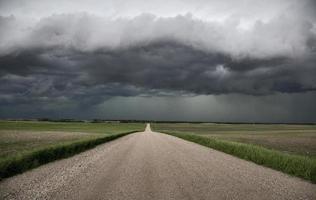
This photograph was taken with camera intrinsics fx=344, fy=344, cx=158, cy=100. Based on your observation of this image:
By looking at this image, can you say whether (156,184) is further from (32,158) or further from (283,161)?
(32,158)

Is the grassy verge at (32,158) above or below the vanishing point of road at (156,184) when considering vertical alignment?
above

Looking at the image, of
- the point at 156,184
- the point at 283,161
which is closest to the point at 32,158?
the point at 156,184

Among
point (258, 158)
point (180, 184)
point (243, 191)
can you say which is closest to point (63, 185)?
point (180, 184)

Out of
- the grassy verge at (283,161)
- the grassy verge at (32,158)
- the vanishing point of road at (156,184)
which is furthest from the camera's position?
the grassy verge at (32,158)

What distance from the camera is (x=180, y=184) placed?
499 inches

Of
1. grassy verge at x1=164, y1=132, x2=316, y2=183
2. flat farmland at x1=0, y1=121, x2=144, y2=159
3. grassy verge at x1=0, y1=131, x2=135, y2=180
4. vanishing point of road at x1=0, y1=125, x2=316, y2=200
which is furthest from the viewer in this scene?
flat farmland at x1=0, y1=121, x2=144, y2=159

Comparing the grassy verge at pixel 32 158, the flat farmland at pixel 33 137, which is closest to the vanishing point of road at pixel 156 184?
the grassy verge at pixel 32 158

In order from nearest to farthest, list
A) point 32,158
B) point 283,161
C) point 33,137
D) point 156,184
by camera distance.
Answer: point 156,184
point 283,161
point 32,158
point 33,137

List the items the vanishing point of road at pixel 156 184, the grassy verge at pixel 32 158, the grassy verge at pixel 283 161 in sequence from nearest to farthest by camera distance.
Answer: the vanishing point of road at pixel 156 184, the grassy verge at pixel 283 161, the grassy verge at pixel 32 158

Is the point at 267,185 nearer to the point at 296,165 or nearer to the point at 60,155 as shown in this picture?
the point at 296,165

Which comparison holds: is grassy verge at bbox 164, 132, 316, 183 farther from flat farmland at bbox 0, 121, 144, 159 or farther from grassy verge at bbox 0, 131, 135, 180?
flat farmland at bbox 0, 121, 144, 159

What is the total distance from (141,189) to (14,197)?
13.2 feet

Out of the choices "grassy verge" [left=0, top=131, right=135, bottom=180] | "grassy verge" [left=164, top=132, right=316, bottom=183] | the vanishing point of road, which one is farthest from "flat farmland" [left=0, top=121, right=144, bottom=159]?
"grassy verge" [left=164, top=132, right=316, bottom=183]

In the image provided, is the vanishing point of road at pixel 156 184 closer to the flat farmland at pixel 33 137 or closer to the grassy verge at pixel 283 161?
the grassy verge at pixel 283 161
